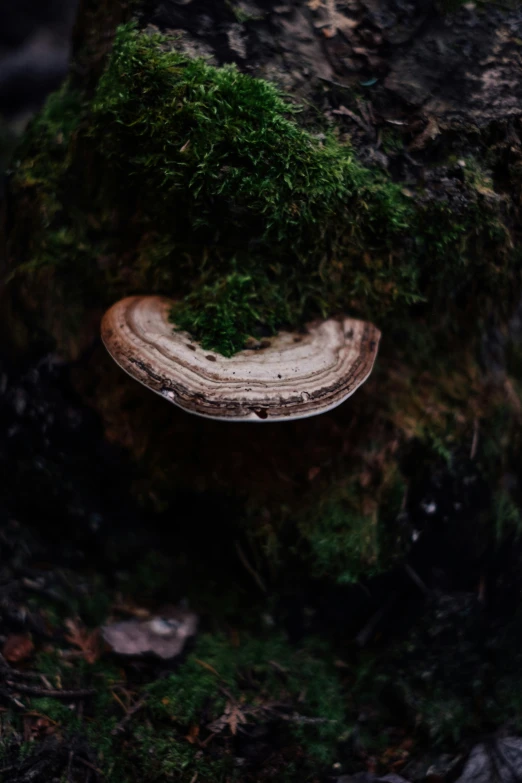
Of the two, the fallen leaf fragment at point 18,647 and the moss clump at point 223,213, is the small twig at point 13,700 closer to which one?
the fallen leaf fragment at point 18,647

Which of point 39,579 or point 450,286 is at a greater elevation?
point 450,286

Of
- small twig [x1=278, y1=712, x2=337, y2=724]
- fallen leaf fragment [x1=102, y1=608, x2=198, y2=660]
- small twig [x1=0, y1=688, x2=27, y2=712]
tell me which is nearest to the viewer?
small twig [x1=0, y1=688, x2=27, y2=712]

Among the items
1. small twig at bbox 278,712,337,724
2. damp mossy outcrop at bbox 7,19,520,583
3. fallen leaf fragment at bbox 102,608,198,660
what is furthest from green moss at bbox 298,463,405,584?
fallen leaf fragment at bbox 102,608,198,660

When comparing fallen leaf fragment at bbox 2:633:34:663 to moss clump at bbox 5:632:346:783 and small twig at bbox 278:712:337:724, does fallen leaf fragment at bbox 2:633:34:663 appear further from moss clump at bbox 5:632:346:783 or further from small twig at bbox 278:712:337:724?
small twig at bbox 278:712:337:724

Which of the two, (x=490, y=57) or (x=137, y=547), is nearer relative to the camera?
(x=490, y=57)

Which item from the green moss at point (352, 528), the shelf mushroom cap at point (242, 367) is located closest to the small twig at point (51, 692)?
the green moss at point (352, 528)

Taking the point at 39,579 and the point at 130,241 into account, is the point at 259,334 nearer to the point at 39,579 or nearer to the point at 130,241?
the point at 130,241

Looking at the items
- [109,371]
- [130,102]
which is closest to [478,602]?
[109,371]
